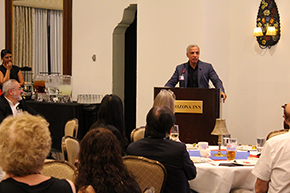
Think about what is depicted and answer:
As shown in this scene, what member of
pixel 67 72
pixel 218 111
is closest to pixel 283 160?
pixel 218 111

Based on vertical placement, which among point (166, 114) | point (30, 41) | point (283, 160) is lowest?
point (283, 160)

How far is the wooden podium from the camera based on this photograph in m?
4.62

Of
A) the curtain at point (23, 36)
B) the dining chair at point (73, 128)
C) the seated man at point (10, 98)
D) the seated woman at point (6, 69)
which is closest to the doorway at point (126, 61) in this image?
the seated woman at point (6, 69)

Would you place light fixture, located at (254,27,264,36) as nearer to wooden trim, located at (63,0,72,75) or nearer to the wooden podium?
the wooden podium

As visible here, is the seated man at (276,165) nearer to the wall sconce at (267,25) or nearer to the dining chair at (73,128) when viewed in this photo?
the dining chair at (73,128)

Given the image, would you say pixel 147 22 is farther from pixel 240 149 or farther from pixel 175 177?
pixel 175 177

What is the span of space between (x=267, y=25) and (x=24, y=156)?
5.49 m

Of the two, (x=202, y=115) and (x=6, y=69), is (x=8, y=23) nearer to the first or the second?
(x=6, y=69)

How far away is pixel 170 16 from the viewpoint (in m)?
6.92

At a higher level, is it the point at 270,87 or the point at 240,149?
the point at 270,87

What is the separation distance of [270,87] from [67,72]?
4651mm

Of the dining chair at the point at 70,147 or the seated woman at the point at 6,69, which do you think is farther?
the seated woman at the point at 6,69

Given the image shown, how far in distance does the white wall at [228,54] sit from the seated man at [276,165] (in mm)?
3967

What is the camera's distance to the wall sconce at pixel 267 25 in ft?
20.2
